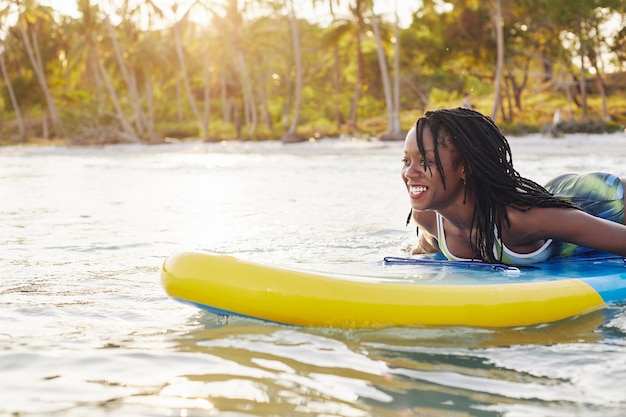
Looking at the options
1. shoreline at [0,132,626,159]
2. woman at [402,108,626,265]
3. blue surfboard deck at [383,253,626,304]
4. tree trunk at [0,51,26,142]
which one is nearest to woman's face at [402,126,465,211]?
woman at [402,108,626,265]

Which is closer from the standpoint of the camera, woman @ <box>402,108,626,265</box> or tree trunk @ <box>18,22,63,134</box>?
woman @ <box>402,108,626,265</box>

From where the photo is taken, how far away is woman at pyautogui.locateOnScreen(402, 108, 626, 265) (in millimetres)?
3451

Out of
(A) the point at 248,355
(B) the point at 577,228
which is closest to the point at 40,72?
(B) the point at 577,228

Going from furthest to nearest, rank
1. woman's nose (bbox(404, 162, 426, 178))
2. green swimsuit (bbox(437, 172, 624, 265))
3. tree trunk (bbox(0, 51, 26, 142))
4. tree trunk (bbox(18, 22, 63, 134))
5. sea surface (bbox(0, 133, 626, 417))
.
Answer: tree trunk (bbox(0, 51, 26, 142)), tree trunk (bbox(18, 22, 63, 134)), green swimsuit (bbox(437, 172, 624, 265)), woman's nose (bbox(404, 162, 426, 178)), sea surface (bbox(0, 133, 626, 417))

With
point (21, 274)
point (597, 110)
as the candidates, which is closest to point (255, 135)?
point (597, 110)

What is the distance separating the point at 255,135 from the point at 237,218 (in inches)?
992

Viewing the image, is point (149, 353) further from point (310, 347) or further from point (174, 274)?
point (310, 347)

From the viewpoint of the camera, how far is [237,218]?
25.2 feet

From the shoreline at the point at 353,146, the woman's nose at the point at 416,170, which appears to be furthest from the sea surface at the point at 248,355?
the shoreline at the point at 353,146

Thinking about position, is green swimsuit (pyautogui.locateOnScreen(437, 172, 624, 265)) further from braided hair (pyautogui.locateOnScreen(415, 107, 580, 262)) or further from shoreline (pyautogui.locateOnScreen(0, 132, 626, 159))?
shoreline (pyautogui.locateOnScreen(0, 132, 626, 159))

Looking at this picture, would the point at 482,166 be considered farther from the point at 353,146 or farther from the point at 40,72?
the point at 40,72

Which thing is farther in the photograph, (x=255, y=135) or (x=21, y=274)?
(x=255, y=135)

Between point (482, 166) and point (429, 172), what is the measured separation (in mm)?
248

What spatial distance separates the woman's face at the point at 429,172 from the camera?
136 inches
